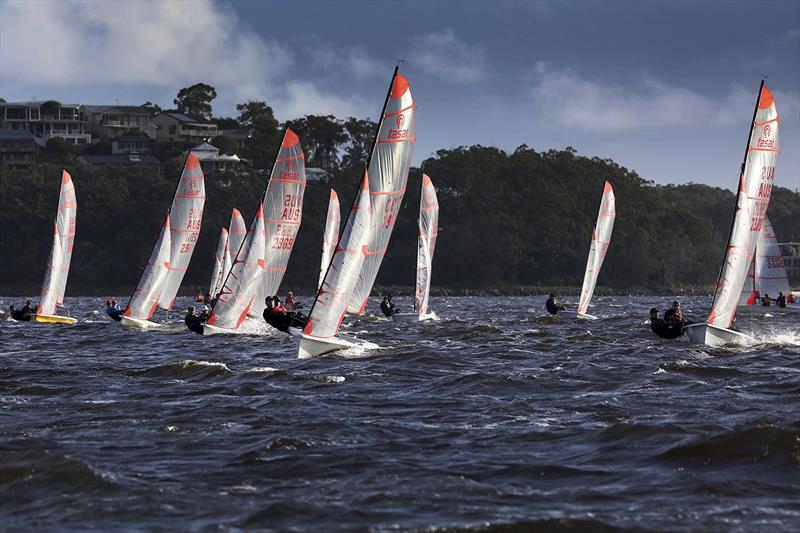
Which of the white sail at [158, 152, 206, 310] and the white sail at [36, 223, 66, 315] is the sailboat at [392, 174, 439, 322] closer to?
the white sail at [158, 152, 206, 310]

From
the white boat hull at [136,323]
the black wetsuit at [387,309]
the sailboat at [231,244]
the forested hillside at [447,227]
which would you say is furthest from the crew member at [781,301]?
the forested hillside at [447,227]

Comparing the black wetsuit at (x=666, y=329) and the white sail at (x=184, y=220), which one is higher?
the white sail at (x=184, y=220)

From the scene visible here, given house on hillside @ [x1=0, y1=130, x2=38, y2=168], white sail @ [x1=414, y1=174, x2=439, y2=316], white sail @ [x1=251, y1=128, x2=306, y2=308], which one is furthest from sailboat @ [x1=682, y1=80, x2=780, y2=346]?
house on hillside @ [x1=0, y1=130, x2=38, y2=168]

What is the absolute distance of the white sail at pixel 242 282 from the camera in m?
38.2

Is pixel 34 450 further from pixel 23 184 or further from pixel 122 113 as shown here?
pixel 122 113

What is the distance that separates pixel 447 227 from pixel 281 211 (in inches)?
4510

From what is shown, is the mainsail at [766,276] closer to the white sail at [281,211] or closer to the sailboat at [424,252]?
the sailboat at [424,252]

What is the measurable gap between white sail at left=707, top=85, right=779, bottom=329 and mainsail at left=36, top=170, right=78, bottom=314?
29.1 metres

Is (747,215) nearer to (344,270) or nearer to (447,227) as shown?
(344,270)

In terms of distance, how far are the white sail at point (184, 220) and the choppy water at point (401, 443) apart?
15.8 meters

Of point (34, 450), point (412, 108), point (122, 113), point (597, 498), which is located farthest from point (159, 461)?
point (122, 113)

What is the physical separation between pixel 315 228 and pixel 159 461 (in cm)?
13370

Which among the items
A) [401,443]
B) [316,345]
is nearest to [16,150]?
[316,345]

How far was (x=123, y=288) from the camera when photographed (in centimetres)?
14650
